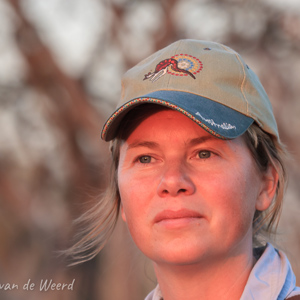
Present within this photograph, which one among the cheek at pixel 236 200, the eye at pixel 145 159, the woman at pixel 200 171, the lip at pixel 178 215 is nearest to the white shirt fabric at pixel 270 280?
the woman at pixel 200 171

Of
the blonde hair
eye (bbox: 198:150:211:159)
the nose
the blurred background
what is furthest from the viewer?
the blurred background

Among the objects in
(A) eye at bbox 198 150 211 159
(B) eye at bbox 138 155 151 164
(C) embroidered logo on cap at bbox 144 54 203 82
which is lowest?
(B) eye at bbox 138 155 151 164

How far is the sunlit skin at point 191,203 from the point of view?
1897mm

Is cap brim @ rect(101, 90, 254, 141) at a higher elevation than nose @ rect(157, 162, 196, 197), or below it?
higher

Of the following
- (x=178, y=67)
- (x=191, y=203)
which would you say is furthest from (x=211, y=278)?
(x=178, y=67)

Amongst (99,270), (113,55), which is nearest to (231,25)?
(113,55)

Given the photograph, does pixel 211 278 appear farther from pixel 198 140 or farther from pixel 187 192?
pixel 198 140

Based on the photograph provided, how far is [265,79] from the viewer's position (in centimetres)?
691

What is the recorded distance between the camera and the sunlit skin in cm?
190

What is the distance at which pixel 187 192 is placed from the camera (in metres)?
1.90

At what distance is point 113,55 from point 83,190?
1.87 m

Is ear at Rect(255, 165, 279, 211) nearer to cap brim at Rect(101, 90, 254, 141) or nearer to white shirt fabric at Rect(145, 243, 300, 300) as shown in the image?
white shirt fabric at Rect(145, 243, 300, 300)

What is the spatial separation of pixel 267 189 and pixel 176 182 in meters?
0.48

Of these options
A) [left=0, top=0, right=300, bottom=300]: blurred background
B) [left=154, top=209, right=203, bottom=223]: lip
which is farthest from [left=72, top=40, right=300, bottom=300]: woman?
[left=0, top=0, right=300, bottom=300]: blurred background
